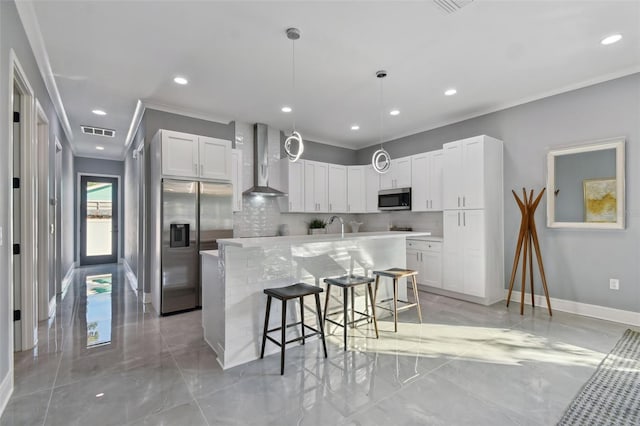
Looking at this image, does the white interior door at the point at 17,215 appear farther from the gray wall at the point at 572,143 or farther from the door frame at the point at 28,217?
the gray wall at the point at 572,143

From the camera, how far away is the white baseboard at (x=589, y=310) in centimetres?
353

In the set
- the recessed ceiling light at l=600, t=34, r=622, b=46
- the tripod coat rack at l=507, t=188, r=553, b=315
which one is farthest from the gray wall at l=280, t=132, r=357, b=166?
the recessed ceiling light at l=600, t=34, r=622, b=46

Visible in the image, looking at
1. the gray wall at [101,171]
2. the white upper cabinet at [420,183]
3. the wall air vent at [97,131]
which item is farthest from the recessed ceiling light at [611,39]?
the gray wall at [101,171]

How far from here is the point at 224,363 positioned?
2568mm

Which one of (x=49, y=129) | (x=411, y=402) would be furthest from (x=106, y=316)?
(x=411, y=402)

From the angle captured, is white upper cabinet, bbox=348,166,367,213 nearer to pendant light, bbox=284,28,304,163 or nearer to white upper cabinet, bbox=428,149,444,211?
white upper cabinet, bbox=428,149,444,211

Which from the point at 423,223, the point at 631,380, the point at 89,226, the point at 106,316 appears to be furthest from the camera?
the point at 89,226

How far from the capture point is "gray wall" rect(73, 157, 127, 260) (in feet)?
25.3

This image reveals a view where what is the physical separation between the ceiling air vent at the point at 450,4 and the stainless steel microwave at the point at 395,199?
3400 millimetres

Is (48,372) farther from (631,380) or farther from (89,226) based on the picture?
(89,226)

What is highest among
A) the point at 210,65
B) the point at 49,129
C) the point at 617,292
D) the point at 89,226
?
the point at 210,65

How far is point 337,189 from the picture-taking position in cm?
640

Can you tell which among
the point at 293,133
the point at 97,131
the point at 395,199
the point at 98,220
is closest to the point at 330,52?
the point at 293,133

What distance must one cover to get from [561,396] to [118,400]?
10.0ft
